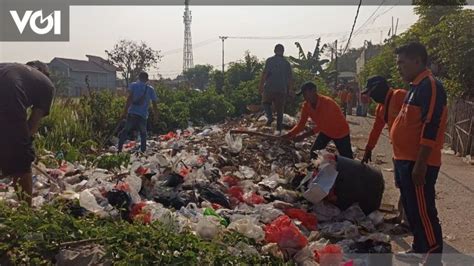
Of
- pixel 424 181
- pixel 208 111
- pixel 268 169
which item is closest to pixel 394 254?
pixel 424 181

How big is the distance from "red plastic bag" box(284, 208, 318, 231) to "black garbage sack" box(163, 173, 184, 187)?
1231mm

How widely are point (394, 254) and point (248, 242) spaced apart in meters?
1.51

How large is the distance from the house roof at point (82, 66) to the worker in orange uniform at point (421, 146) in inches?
2261

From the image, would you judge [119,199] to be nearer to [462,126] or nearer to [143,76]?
[143,76]

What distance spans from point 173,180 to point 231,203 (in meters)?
0.69

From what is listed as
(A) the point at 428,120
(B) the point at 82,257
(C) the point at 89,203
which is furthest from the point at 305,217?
(B) the point at 82,257

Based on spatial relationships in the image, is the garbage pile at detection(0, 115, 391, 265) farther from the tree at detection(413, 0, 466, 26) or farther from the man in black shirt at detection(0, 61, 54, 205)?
the tree at detection(413, 0, 466, 26)

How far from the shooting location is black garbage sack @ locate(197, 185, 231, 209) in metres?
5.09

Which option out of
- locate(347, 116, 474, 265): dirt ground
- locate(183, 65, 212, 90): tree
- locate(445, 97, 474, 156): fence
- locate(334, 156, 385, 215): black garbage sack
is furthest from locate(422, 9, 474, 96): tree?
locate(183, 65, 212, 90): tree

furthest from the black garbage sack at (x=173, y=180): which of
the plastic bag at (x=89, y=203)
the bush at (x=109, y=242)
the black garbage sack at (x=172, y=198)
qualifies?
the bush at (x=109, y=242)

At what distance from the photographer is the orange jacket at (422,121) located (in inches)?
138

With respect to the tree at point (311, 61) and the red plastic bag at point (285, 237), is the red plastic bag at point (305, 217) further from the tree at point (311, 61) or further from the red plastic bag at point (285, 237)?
the tree at point (311, 61)

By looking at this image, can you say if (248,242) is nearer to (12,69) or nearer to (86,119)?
(12,69)

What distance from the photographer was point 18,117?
4027 mm
